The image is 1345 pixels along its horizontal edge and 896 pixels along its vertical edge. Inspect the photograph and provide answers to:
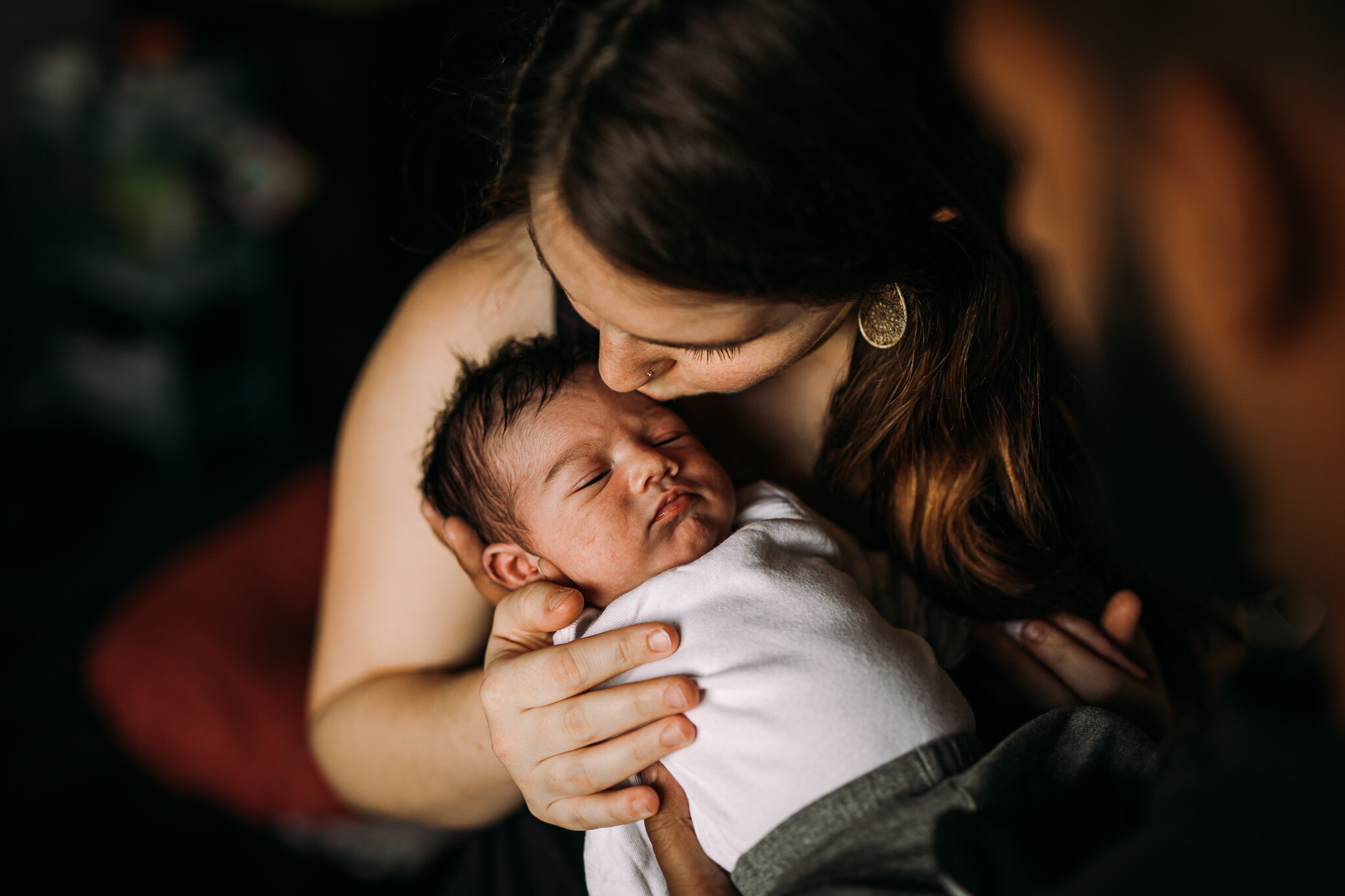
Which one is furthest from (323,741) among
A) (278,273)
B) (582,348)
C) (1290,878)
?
(278,273)

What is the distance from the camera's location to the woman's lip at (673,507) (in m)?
0.95

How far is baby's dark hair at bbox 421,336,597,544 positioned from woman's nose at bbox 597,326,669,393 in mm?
151

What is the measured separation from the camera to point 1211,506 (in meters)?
0.53

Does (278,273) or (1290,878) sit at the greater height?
(278,273)

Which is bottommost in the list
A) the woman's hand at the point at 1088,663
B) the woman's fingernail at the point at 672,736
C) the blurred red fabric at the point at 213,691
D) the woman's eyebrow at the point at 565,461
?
the blurred red fabric at the point at 213,691

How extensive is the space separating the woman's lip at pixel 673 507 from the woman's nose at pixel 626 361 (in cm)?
14

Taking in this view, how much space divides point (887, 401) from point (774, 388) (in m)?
0.17

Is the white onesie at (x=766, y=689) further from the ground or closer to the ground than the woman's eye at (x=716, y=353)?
closer to the ground

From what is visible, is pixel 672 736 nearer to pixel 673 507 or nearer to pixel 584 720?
pixel 584 720

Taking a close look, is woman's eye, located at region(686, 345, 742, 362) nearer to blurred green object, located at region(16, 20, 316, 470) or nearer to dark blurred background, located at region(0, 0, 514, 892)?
dark blurred background, located at region(0, 0, 514, 892)

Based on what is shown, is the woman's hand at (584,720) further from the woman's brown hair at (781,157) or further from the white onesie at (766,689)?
the woman's brown hair at (781,157)

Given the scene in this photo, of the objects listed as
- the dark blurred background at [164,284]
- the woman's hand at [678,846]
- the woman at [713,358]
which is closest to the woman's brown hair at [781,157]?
the woman at [713,358]

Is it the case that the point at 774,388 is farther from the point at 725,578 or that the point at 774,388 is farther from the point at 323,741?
the point at 323,741

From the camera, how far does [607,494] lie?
953mm
